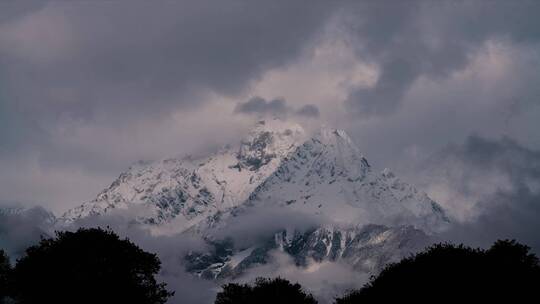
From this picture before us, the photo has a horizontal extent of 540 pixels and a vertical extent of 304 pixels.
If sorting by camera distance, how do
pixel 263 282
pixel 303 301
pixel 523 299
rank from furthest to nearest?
pixel 263 282, pixel 303 301, pixel 523 299

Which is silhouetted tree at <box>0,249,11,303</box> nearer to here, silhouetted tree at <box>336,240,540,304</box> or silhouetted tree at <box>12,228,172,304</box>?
silhouetted tree at <box>12,228,172,304</box>

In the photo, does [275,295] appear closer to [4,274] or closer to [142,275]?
[142,275]

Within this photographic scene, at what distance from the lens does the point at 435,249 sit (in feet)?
472

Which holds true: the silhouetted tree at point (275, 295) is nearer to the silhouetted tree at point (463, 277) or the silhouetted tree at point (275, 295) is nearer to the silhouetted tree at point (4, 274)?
the silhouetted tree at point (463, 277)

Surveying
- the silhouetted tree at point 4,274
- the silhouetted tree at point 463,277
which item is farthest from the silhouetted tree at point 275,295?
the silhouetted tree at point 4,274

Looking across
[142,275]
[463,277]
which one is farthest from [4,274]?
[463,277]

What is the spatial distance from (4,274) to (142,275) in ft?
70.5

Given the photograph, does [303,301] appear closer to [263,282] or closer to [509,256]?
[263,282]

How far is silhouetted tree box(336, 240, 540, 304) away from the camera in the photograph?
4710 inches

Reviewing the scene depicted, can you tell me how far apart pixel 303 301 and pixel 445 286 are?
5866 cm

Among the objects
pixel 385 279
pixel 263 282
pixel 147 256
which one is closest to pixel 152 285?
pixel 147 256

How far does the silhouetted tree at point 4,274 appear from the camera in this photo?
13425cm

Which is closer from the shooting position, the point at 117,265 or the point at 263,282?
the point at 117,265

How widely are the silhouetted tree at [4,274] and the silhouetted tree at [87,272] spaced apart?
2.53 metres
